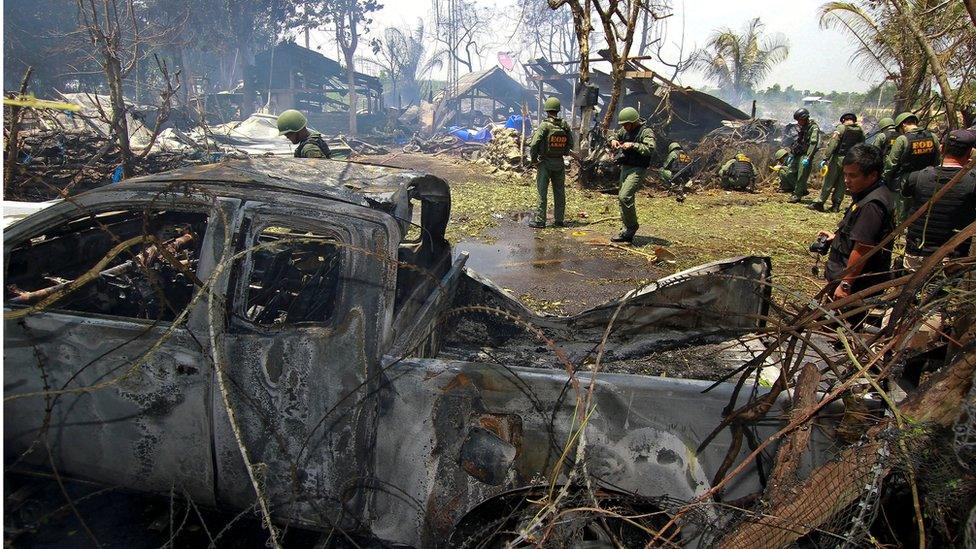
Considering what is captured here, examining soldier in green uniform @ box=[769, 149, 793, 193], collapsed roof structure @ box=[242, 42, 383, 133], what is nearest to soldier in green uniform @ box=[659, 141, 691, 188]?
soldier in green uniform @ box=[769, 149, 793, 193]

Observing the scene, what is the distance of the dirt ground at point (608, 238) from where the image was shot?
22.4ft

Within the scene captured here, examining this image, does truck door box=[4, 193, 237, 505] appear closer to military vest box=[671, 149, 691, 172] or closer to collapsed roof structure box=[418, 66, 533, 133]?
military vest box=[671, 149, 691, 172]

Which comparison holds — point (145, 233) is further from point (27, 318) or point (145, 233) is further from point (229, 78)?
point (229, 78)

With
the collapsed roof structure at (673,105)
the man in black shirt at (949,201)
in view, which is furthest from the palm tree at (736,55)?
the man in black shirt at (949,201)

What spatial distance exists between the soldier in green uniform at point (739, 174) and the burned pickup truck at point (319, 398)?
1228 cm

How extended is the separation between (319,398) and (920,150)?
9.17 m

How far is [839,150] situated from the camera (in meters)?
10.4

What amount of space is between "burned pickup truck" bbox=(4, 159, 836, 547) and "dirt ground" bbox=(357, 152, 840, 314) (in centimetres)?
379

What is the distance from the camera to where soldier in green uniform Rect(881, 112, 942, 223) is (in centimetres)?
780

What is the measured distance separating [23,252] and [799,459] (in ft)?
12.4

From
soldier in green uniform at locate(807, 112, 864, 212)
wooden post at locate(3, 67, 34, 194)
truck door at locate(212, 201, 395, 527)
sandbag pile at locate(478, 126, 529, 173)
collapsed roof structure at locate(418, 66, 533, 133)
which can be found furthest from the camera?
collapsed roof structure at locate(418, 66, 533, 133)

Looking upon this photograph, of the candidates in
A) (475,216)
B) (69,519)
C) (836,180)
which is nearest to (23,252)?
(69,519)

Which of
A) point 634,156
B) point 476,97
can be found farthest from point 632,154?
point 476,97

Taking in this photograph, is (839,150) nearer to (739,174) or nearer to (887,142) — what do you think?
(887,142)
